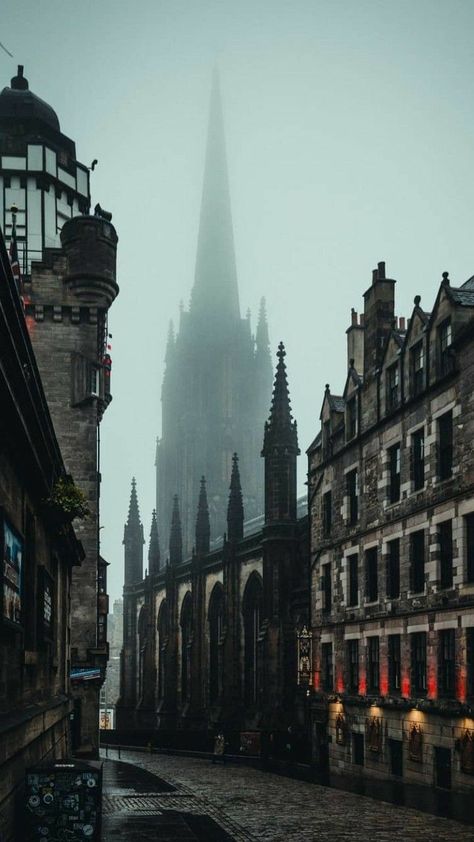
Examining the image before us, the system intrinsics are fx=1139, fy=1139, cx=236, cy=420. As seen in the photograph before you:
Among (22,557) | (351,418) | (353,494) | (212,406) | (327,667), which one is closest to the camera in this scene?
(22,557)

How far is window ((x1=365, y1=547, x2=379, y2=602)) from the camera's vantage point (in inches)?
1666

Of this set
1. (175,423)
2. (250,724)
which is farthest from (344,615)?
(175,423)

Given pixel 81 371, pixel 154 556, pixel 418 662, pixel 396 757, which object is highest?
pixel 81 371

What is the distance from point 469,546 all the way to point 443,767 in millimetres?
6906

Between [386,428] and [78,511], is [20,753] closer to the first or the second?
[78,511]

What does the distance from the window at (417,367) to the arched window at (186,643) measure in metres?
49.9

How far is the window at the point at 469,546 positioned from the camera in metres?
32.8

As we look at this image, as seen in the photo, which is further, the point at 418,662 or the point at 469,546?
the point at 418,662

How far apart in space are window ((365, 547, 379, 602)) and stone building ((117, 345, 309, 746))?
14.8 meters

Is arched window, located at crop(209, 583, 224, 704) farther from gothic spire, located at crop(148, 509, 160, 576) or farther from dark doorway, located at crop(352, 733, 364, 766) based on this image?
dark doorway, located at crop(352, 733, 364, 766)

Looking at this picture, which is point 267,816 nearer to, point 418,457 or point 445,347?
point 418,457

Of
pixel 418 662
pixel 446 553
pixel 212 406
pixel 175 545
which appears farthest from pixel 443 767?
pixel 212 406

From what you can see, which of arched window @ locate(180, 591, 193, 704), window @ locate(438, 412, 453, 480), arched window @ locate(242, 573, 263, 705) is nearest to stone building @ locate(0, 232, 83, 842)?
window @ locate(438, 412, 453, 480)

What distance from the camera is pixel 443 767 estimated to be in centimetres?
3431
